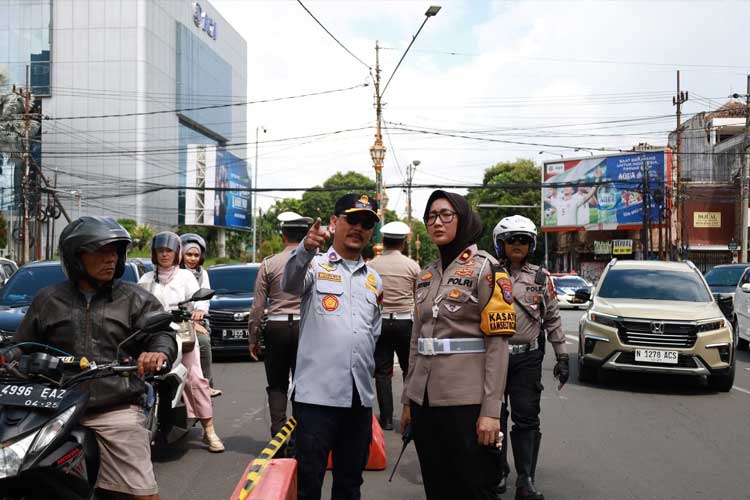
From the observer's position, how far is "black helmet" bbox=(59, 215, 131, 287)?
11.2 feet

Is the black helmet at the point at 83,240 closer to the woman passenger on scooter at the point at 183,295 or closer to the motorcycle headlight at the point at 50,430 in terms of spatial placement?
the motorcycle headlight at the point at 50,430

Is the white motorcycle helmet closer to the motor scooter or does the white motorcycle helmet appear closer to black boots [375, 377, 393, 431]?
black boots [375, 377, 393, 431]

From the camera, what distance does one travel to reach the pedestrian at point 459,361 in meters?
3.38

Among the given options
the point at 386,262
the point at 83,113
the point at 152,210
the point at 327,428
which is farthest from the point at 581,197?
the point at 327,428

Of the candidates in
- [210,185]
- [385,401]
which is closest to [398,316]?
[385,401]

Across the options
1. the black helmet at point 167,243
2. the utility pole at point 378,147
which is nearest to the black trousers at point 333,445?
the black helmet at point 167,243

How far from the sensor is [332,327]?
393cm

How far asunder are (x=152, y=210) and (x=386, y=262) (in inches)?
2616

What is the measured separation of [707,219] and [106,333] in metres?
52.9

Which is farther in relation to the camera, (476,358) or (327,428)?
(327,428)

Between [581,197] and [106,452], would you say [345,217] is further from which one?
[581,197]

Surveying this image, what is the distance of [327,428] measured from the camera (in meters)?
3.84

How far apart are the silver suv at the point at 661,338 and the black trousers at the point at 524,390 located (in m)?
4.80

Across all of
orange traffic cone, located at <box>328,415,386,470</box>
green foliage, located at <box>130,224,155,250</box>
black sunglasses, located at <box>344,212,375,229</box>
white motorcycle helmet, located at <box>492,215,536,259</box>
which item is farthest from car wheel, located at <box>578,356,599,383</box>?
green foliage, located at <box>130,224,155,250</box>
